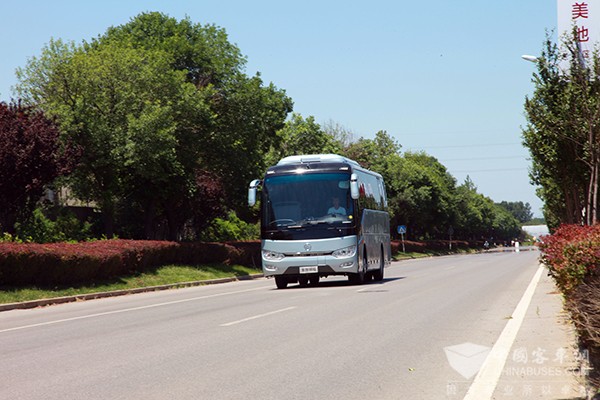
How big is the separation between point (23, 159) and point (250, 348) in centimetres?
1988

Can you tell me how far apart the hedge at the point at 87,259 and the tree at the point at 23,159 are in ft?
9.89

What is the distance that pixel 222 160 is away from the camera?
40.5 m

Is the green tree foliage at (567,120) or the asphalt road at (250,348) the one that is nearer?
the asphalt road at (250,348)

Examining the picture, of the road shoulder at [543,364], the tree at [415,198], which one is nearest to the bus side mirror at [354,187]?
the road shoulder at [543,364]

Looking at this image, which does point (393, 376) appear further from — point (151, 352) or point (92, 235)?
point (92, 235)

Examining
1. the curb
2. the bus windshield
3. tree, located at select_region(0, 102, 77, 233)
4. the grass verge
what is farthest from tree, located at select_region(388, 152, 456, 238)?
the bus windshield

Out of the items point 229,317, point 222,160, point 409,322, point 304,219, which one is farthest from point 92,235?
point 409,322

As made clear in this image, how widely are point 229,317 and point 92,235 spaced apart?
28.2 meters

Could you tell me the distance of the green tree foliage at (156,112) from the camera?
3369 cm

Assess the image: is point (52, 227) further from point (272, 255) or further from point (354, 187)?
point (354, 187)

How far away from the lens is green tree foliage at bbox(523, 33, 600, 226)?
84.7 feet

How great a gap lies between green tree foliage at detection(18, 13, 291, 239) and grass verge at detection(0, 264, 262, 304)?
181 inches

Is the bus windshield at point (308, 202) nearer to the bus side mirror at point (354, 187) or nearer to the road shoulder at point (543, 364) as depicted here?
the bus side mirror at point (354, 187)

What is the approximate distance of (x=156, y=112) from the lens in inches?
1302
